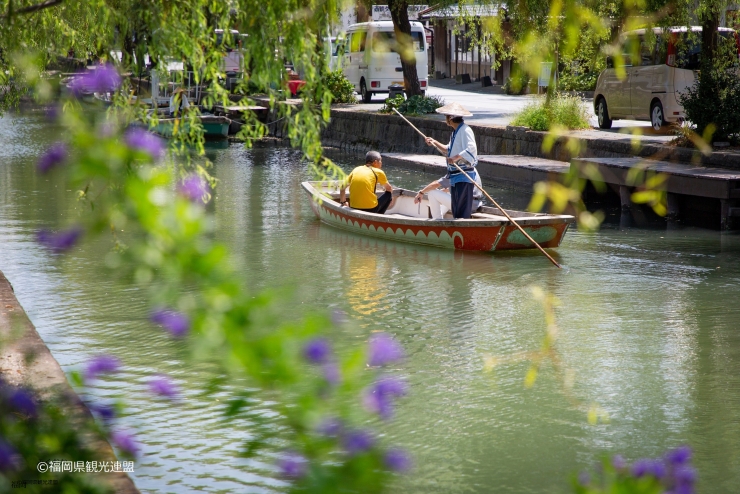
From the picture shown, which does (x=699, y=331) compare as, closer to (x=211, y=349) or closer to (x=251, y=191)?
(x=211, y=349)

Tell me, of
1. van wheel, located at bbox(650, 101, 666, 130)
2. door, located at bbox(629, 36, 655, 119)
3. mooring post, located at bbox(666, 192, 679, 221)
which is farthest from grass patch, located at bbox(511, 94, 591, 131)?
mooring post, located at bbox(666, 192, 679, 221)

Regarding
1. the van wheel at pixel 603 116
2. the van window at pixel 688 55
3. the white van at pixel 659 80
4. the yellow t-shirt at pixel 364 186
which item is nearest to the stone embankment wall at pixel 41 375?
the yellow t-shirt at pixel 364 186

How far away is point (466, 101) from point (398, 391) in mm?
30919

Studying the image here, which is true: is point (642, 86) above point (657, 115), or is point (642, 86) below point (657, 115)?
above

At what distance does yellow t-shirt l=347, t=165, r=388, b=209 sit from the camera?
1293cm

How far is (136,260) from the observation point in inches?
69.6

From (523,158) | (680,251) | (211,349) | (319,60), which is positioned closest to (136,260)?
(211,349)

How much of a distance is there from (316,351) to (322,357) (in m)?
0.02

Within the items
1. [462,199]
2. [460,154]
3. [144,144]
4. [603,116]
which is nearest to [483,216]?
[462,199]

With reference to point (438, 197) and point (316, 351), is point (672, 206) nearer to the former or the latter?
point (438, 197)

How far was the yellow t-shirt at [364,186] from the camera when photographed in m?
12.9

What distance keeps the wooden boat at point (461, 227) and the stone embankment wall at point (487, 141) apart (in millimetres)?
927

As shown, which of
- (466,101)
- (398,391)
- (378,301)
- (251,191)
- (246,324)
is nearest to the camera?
(246,324)

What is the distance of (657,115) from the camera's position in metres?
18.8
